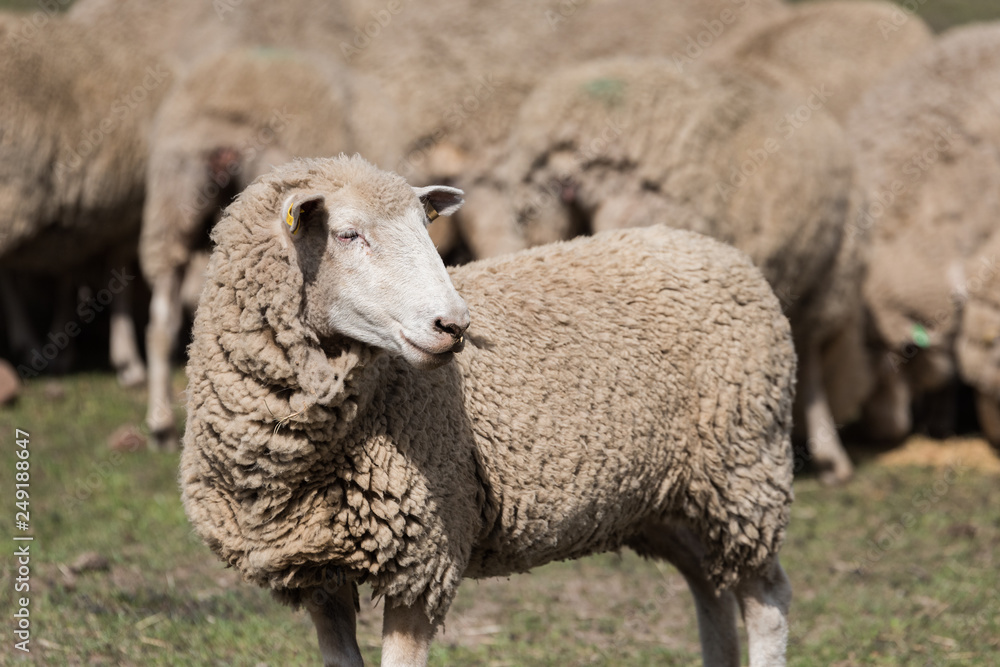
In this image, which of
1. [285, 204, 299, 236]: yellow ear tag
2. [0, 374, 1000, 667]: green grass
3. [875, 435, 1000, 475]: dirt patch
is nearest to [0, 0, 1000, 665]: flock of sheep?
[285, 204, 299, 236]: yellow ear tag

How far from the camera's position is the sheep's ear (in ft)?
9.28

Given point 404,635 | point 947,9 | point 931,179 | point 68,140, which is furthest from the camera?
point 947,9

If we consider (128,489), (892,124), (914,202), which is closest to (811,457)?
(914,202)

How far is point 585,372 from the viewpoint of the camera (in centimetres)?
353

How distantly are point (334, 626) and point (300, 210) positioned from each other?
120cm

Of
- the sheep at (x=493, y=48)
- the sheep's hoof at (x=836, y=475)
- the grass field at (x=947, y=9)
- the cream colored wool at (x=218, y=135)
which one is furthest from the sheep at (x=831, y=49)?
the grass field at (x=947, y=9)

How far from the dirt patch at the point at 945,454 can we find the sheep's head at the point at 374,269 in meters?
6.41

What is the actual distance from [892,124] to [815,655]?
198 inches

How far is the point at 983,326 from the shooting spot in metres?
7.93

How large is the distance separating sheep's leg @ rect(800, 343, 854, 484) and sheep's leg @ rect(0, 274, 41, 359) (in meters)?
6.07

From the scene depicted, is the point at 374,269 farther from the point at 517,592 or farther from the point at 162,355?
the point at 162,355

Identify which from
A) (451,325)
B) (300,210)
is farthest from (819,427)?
(300,210)

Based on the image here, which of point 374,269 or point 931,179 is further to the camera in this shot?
point 931,179

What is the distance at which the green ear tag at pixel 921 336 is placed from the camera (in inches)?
324
